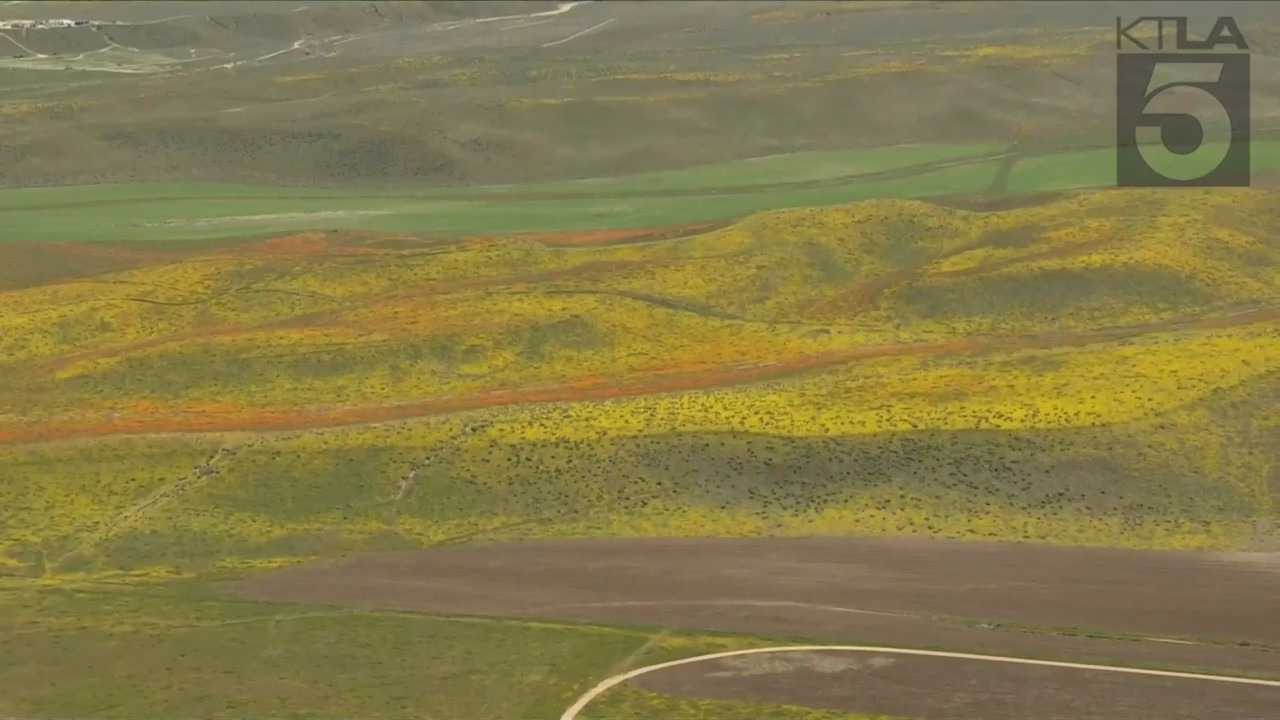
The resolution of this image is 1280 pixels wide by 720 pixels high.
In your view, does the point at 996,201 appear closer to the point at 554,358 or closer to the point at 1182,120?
the point at 1182,120

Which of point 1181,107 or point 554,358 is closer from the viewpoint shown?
point 554,358

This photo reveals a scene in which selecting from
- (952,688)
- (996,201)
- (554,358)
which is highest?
(996,201)

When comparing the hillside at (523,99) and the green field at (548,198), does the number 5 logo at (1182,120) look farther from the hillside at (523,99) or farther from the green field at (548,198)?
the green field at (548,198)

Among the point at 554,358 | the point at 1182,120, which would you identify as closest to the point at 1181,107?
the point at 1182,120

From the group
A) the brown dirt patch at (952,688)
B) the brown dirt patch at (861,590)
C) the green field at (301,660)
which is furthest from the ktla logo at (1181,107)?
the green field at (301,660)

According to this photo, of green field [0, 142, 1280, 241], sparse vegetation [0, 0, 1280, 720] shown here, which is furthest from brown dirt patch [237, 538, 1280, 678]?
green field [0, 142, 1280, 241]
